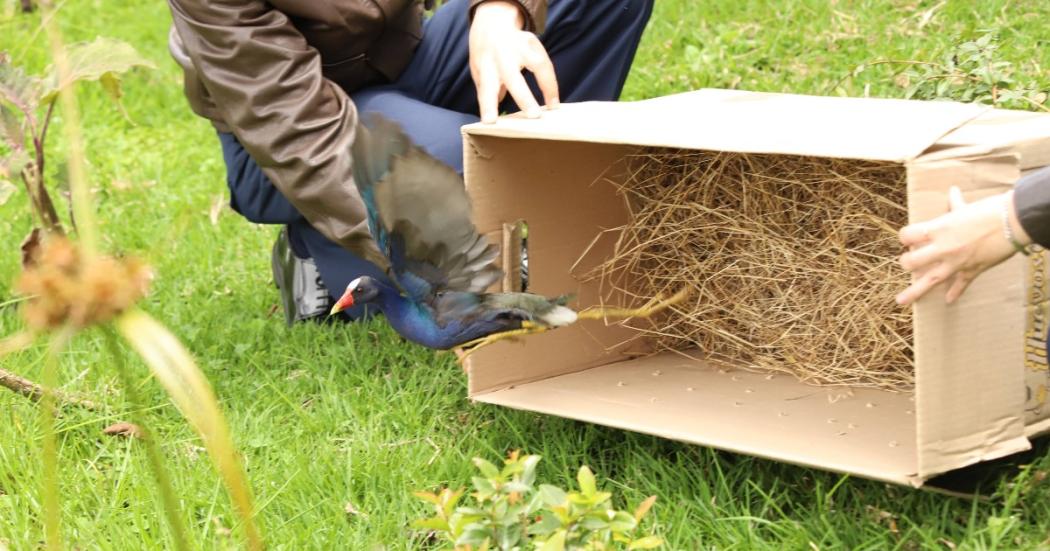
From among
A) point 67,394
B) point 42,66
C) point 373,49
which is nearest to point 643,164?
point 373,49

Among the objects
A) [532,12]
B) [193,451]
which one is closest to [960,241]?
[532,12]

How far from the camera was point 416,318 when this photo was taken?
1975 mm

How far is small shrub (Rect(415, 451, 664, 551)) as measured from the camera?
134 centimetres

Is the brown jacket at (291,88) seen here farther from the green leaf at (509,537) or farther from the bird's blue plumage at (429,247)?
the green leaf at (509,537)

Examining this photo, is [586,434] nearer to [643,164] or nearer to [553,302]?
[553,302]

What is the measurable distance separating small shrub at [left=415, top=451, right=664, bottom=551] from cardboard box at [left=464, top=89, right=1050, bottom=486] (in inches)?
15.7

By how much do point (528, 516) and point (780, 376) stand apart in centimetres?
92

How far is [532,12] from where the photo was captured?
2299mm

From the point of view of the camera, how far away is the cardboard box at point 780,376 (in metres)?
1.50

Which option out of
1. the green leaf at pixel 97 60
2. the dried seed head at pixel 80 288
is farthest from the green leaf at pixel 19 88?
the dried seed head at pixel 80 288

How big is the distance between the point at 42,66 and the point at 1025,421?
13.5 feet

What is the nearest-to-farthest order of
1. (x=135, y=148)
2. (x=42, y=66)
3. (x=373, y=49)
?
(x=373, y=49), (x=135, y=148), (x=42, y=66)

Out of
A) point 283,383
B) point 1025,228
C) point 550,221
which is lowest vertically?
point 283,383

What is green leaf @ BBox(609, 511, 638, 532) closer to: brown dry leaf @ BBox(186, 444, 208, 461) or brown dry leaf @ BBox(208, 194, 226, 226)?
brown dry leaf @ BBox(186, 444, 208, 461)
